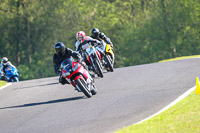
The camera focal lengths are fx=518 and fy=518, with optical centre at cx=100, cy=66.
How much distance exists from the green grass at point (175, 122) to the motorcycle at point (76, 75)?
3237 mm

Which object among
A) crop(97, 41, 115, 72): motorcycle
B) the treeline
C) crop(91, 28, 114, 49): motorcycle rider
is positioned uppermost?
crop(91, 28, 114, 49): motorcycle rider

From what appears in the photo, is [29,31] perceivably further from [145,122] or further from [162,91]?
[145,122]

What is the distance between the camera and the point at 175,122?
27.2ft

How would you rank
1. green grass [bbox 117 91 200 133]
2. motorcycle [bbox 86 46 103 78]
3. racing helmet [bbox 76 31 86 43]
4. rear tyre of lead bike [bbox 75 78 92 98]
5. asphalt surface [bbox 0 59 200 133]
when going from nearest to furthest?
green grass [bbox 117 91 200 133] → asphalt surface [bbox 0 59 200 133] → rear tyre of lead bike [bbox 75 78 92 98] → motorcycle [bbox 86 46 103 78] → racing helmet [bbox 76 31 86 43]

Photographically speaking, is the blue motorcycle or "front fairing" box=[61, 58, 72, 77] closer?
"front fairing" box=[61, 58, 72, 77]

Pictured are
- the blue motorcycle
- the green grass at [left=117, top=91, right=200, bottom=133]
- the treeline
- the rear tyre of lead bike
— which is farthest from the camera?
the treeline

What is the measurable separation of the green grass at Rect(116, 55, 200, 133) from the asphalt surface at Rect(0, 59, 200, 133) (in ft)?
1.73

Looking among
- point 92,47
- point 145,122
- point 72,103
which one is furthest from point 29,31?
point 145,122

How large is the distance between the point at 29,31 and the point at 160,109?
50.8 metres

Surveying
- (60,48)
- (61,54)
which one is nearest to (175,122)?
(60,48)

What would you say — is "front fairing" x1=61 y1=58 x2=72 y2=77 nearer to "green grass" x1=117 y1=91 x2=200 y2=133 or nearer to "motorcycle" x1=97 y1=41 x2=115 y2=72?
"green grass" x1=117 y1=91 x2=200 y2=133

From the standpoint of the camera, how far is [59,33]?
A: 199 feet

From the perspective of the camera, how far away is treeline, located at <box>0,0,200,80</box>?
59750 mm

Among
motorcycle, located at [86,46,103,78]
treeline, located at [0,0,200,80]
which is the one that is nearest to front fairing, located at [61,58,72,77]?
motorcycle, located at [86,46,103,78]
